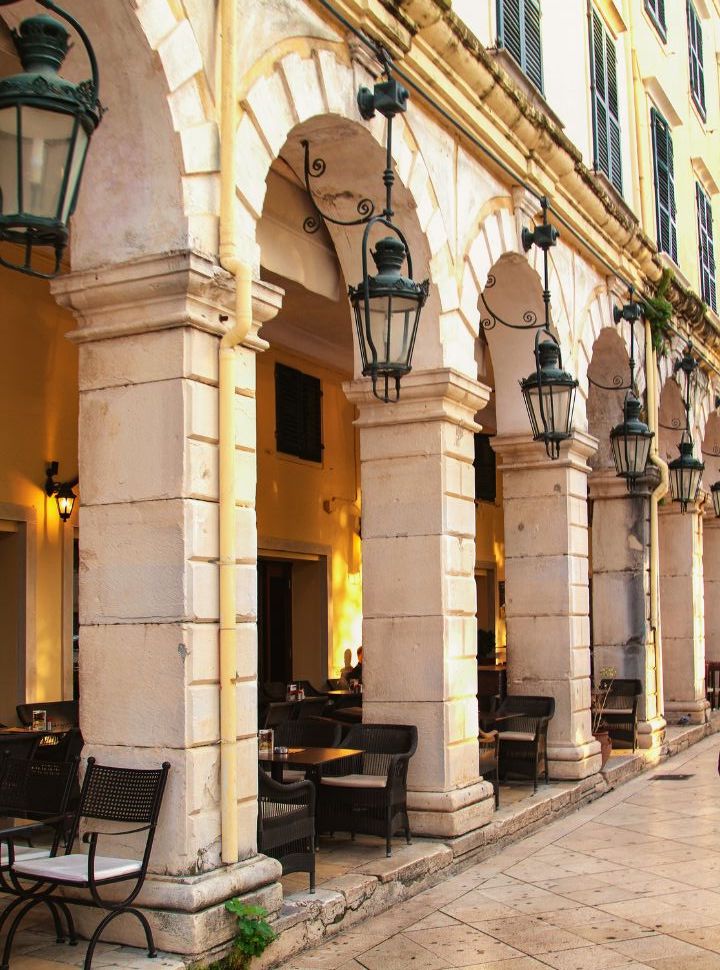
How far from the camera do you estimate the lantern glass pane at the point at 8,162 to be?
145 inches

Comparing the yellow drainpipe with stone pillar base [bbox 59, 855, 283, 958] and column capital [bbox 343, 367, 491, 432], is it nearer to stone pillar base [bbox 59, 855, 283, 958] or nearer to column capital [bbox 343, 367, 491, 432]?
stone pillar base [bbox 59, 855, 283, 958]

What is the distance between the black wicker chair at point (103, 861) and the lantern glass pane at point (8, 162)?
2.68m

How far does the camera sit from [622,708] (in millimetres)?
13211

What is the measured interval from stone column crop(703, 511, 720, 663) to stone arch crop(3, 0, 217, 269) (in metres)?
14.9


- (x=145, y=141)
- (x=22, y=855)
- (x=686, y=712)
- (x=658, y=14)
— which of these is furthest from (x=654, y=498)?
(x=22, y=855)

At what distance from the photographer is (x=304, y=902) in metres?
6.22

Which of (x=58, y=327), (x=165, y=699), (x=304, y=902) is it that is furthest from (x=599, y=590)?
Answer: (x=165, y=699)

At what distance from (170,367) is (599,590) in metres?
9.10

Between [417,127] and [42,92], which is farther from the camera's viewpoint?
[417,127]

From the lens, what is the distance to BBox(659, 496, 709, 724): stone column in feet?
52.7

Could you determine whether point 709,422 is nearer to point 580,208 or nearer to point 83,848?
point 580,208

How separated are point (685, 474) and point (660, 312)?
6.54 feet

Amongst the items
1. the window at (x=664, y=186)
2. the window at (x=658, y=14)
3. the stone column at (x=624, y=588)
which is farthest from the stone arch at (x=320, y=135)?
the window at (x=658, y=14)

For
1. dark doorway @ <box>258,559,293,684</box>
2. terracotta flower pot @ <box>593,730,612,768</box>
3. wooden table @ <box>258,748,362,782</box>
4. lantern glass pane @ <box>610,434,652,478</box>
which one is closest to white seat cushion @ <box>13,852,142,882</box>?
wooden table @ <box>258,748,362,782</box>
